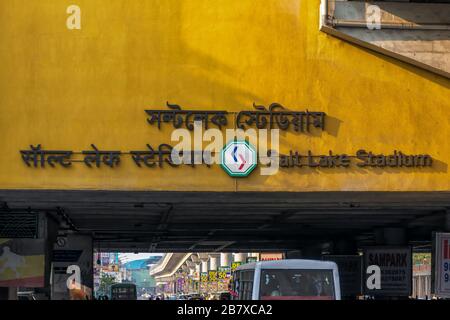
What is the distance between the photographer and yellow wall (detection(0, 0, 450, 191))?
21719mm

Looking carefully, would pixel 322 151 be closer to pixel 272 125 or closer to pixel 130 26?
pixel 272 125

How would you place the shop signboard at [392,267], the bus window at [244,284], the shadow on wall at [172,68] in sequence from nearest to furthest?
1. the shadow on wall at [172,68]
2. the bus window at [244,284]
3. the shop signboard at [392,267]

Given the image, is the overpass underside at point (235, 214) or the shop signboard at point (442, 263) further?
the shop signboard at point (442, 263)

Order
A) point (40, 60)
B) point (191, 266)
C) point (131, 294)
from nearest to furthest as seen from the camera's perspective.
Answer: point (40, 60) < point (131, 294) < point (191, 266)

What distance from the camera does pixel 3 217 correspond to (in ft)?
84.5

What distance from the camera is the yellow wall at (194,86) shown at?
21.7 meters

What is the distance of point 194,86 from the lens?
22.1m

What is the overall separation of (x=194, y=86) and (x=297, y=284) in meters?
8.05

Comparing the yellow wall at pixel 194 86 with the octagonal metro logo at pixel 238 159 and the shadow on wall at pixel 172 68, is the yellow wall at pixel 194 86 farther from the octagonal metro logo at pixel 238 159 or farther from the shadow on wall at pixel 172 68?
the octagonal metro logo at pixel 238 159

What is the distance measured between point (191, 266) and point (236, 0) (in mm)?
144068

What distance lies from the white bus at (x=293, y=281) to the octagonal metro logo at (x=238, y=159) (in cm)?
544

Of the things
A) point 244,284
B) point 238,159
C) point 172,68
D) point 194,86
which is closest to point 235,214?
point 244,284

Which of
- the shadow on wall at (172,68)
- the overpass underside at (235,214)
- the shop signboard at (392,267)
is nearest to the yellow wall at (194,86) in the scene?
the shadow on wall at (172,68)
